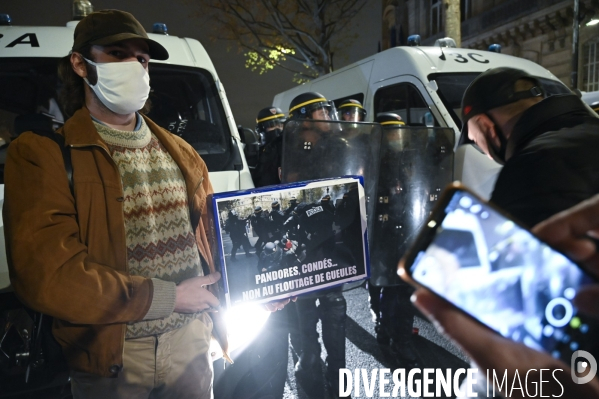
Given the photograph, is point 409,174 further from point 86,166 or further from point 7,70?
point 7,70

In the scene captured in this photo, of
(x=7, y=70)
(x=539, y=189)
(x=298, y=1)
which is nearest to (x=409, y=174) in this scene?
(x=539, y=189)

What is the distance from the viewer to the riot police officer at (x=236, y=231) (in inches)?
64.5

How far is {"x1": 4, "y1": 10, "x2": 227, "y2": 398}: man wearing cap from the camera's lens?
129 cm

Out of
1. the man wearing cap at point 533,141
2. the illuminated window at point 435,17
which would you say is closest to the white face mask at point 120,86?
the man wearing cap at point 533,141

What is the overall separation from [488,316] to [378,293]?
3583 mm

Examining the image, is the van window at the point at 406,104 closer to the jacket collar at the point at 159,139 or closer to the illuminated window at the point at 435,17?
the jacket collar at the point at 159,139

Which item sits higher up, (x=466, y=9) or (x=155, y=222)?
(x=466, y=9)

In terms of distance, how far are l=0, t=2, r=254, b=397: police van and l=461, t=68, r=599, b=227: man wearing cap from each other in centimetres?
182

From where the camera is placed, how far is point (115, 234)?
1437 mm

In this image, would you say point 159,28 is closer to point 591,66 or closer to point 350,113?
point 350,113

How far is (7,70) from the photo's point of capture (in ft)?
9.46

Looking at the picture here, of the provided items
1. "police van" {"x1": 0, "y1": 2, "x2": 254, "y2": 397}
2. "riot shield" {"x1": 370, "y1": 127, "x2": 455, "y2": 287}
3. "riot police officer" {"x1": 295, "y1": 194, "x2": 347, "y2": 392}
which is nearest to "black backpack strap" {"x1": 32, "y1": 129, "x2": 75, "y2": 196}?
"police van" {"x1": 0, "y1": 2, "x2": 254, "y2": 397}

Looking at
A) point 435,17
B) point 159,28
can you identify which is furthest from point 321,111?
point 435,17

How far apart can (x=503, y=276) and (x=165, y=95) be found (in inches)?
129
